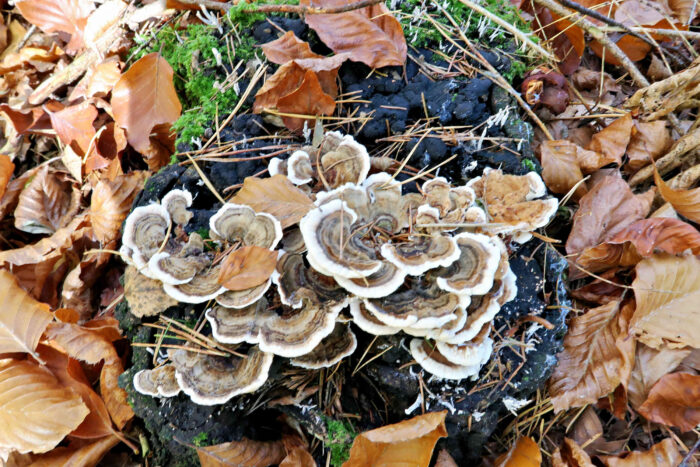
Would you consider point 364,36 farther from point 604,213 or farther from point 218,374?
point 218,374

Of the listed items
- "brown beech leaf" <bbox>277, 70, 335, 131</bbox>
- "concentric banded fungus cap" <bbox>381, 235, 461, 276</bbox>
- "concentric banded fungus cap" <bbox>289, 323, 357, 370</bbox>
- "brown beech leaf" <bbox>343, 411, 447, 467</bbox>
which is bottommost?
"brown beech leaf" <bbox>343, 411, 447, 467</bbox>

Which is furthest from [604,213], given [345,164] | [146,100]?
[146,100]

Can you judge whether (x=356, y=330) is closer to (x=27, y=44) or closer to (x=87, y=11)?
(x=87, y=11)

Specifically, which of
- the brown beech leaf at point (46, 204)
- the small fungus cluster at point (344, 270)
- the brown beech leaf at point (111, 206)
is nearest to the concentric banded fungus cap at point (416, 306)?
the small fungus cluster at point (344, 270)

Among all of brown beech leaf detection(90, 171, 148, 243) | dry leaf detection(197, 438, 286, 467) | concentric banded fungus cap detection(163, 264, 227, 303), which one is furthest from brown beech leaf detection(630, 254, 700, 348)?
brown beech leaf detection(90, 171, 148, 243)

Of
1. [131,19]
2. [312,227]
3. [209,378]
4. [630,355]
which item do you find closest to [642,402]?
[630,355]

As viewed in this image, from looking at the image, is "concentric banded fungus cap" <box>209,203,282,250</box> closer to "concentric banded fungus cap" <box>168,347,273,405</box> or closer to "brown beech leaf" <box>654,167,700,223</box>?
"concentric banded fungus cap" <box>168,347,273,405</box>
